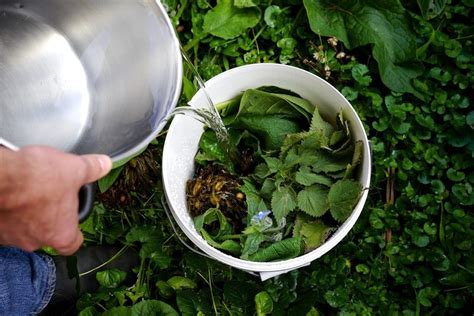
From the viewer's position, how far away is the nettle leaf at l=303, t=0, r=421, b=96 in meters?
1.13

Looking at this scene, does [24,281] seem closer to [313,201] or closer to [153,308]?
[153,308]

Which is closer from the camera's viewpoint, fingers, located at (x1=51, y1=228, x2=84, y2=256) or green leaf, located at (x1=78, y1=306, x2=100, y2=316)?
fingers, located at (x1=51, y1=228, x2=84, y2=256)

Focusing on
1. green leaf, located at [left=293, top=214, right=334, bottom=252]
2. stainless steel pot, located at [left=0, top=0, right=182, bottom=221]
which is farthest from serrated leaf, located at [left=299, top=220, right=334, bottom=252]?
stainless steel pot, located at [left=0, top=0, right=182, bottom=221]

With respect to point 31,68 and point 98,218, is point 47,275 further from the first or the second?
point 31,68

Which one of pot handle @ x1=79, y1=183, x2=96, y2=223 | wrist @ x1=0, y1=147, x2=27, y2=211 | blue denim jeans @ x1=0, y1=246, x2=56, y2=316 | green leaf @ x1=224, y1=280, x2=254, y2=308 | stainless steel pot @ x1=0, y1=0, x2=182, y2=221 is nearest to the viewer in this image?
wrist @ x1=0, y1=147, x2=27, y2=211

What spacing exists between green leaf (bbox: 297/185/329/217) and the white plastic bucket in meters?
0.05

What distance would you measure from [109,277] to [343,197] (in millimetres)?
422

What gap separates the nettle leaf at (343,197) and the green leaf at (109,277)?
0.38m

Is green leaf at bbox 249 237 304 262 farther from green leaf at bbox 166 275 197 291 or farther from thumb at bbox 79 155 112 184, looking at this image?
thumb at bbox 79 155 112 184

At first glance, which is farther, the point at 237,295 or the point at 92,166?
the point at 237,295

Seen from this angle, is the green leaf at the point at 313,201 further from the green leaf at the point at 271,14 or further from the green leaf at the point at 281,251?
the green leaf at the point at 271,14

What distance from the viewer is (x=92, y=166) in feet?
2.22

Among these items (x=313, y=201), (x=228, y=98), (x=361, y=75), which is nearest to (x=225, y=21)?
(x=228, y=98)

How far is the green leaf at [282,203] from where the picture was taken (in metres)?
1.03
